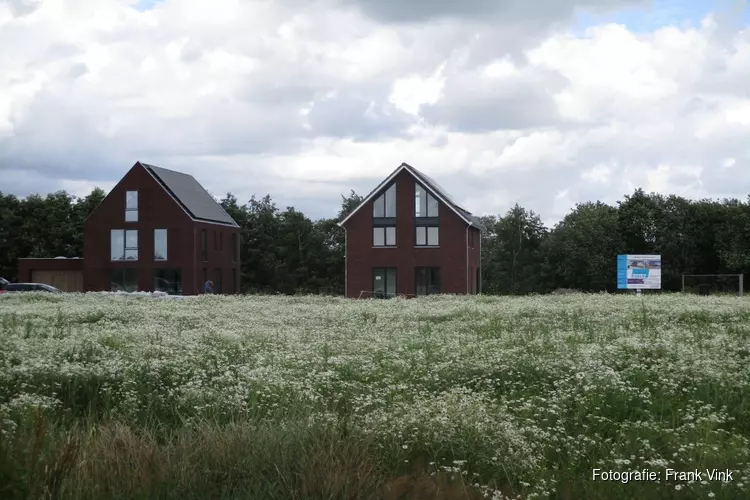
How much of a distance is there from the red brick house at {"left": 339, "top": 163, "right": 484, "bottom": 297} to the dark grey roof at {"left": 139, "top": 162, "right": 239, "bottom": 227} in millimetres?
12417

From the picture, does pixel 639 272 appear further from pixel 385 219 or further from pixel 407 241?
pixel 385 219

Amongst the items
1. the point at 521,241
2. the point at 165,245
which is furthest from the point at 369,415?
the point at 521,241

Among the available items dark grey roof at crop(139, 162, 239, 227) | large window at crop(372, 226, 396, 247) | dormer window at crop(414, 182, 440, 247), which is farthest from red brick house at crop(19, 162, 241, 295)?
dormer window at crop(414, 182, 440, 247)

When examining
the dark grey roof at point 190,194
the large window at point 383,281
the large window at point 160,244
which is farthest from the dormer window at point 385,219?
the large window at point 160,244

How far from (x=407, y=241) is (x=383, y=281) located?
3270 mm

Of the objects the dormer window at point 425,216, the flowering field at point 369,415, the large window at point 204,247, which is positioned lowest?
the flowering field at point 369,415

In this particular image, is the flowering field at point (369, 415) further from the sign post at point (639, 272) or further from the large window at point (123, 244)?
the large window at point (123, 244)

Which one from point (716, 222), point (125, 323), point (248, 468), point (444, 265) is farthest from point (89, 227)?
point (248, 468)

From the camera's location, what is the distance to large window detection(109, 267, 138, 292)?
57.4 metres

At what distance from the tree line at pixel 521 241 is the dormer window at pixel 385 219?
31.0 ft

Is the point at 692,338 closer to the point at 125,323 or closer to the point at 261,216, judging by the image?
the point at 125,323

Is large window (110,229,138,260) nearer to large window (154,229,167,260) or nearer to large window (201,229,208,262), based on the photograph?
large window (154,229,167,260)

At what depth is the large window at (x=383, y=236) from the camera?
2153 inches

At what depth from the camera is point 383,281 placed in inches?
2162
